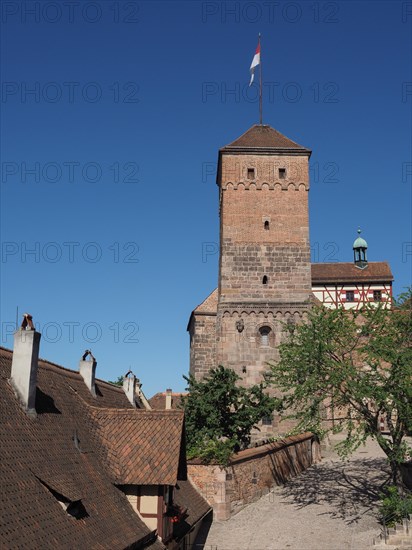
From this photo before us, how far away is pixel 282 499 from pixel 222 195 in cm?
1833

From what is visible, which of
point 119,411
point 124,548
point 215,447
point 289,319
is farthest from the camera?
point 289,319

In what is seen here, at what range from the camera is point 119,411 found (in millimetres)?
15125

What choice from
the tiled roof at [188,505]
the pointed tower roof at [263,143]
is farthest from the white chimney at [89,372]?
the pointed tower roof at [263,143]

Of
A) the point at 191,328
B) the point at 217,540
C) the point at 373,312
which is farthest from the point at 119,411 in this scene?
the point at 191,328

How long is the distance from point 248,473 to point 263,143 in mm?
20779

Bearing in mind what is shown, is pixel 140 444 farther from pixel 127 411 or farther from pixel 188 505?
pixel 188 505

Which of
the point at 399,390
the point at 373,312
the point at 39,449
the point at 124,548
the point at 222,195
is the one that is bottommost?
the point at 124,548

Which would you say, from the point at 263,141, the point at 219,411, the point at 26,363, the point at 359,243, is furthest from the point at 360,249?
the point at 26,363

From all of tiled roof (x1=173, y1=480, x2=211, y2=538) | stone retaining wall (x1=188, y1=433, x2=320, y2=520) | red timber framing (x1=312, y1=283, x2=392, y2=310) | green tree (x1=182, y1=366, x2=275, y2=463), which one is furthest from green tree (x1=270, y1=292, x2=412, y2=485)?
red timber framing (x1=312, y1=283, x2=392, y2=310)

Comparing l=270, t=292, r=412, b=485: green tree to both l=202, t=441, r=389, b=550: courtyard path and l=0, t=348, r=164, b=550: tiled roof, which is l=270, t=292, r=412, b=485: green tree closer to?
l=202, t=441, r=389, b=550: courtyard path

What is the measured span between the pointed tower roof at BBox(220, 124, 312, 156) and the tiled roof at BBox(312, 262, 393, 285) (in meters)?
19.5

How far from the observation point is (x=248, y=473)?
76.4 ft

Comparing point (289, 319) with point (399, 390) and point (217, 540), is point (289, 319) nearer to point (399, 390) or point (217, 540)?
point (399, 390)

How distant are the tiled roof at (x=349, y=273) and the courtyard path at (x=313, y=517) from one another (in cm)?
2691
